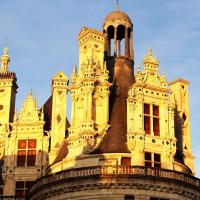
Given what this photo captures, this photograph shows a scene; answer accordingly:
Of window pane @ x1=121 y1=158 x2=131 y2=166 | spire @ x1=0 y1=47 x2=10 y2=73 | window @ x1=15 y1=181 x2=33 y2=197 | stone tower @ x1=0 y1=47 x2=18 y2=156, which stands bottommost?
window @ x1=15 y1=181 x2=33 y2=197

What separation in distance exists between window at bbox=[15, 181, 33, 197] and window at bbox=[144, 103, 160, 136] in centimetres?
1139

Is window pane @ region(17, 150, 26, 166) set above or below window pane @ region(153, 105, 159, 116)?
below

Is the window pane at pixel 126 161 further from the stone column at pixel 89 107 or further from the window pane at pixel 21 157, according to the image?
the window pane at pixel 21 157

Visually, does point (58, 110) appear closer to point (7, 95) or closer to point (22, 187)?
point (7, 95)

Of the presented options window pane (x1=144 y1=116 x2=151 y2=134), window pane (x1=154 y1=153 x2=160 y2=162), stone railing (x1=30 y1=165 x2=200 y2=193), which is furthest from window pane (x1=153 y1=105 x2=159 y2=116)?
stone railing (x1=30 y1=165 x2=200 y2=193)

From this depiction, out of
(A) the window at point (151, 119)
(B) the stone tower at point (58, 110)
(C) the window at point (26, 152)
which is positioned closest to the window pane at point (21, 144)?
(C) the window at point (26, 152)

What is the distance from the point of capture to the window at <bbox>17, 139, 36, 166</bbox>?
53.5 m

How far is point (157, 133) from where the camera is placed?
4950cm

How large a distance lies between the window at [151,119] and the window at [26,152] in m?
10.7

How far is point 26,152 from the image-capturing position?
53781 mm

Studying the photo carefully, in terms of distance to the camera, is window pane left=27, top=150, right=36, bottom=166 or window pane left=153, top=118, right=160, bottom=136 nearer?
window pane left=153, top=118, right=160, bottom=136

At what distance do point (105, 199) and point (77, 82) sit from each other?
11.4 meters

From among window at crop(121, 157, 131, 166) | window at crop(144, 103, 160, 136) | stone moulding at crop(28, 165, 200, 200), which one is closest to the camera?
stone moulding at crop(28, 165, 200, 200)

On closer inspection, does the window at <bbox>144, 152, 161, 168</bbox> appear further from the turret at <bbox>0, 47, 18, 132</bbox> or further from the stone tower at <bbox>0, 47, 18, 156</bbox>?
the turret at <bbox>0, 47, 18, 132</bbox>
